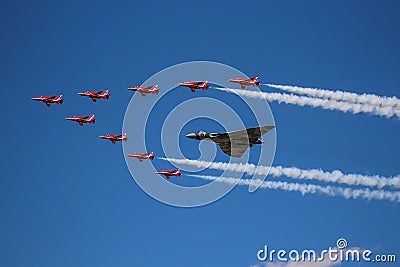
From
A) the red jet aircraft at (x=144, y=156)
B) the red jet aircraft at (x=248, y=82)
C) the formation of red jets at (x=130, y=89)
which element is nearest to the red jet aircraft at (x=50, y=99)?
the formation of red jets at (x=130, y=89)

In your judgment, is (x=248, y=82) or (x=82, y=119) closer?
(x=248, y=82)

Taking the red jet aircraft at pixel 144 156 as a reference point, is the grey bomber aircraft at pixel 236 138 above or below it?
above

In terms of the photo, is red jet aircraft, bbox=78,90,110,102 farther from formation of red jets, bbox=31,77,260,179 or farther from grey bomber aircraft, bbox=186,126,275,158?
grey bomber aircraft, bbox=186,126,275,158

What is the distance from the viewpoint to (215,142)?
121 meters

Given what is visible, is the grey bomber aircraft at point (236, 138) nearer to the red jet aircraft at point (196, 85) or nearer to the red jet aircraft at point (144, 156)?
the red jet aircraft at point (144, 156)

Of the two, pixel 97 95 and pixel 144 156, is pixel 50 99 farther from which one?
pixel 144 156

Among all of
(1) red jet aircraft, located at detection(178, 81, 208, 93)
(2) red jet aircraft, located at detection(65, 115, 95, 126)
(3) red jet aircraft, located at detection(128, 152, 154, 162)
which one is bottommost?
(3) red jet aircraft, located at detection(128, 152, 154, 162)

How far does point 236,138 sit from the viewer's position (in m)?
120

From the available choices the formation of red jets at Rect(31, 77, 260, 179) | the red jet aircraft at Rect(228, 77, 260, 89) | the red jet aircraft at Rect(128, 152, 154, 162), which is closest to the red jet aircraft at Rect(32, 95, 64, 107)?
the formation of red jets at Rect(31, 77, 260, 179)

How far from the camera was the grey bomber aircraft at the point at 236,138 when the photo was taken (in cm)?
11756

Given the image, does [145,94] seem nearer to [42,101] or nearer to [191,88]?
[191,88]

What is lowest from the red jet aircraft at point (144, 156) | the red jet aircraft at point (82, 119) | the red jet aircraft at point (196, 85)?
the red jet aircraft at point (144, 156)

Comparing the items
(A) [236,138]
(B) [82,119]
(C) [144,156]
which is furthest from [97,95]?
(A) [236,138]

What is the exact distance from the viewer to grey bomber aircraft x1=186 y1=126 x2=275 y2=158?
117556 mm
